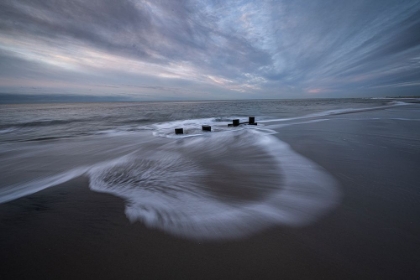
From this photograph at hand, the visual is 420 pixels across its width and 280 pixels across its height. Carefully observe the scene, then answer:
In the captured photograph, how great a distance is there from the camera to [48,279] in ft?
5.60

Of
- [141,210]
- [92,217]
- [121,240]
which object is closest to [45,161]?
[92,217]

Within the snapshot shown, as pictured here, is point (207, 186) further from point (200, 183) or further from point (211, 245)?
point (211, 245)

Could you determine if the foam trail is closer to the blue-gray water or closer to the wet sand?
the blue-gray water

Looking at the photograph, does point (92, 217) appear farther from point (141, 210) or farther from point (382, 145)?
point (382, 145)

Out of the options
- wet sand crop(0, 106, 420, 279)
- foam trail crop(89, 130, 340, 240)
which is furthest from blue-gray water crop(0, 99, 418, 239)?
wet sand crop(0, 106, 420, 279)

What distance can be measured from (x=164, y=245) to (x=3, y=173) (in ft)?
19.2

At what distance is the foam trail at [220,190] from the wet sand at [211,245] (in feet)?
0.61

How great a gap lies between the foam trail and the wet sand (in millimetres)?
187

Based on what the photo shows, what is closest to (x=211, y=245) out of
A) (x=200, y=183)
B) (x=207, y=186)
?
(x=207, y=186)

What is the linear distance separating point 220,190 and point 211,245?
1315mm

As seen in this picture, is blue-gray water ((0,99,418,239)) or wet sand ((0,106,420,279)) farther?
blue-gray water ((0,99,418,239))

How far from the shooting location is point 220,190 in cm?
334

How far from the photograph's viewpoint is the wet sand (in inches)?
67.7

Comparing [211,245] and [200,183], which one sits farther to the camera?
[200,183]
